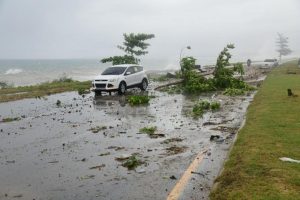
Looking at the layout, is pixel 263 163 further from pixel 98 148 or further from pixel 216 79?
pixel 216 79

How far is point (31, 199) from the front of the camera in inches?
285

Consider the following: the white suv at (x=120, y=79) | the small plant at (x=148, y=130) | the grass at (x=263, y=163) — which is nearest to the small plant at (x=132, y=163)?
the grass at (x=263, y=163)

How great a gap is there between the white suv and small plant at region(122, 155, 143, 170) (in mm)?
17414

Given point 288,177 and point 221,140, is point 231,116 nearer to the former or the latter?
point 221,140

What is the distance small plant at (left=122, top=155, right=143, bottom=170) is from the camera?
929 cm

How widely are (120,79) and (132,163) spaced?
1832 cm

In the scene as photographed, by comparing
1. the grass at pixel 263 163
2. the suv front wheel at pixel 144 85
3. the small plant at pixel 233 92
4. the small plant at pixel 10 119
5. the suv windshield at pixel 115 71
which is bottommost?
the grass at pixel 263 163

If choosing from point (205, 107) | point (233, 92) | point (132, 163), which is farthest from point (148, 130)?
point (233, 92)

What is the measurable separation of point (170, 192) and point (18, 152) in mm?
5296

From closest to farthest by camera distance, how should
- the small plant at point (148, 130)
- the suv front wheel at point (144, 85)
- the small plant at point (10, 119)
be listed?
the small plant at point (148, 130)
the small plant at point (10, 119)
the suv front wheel at point (144, 85)

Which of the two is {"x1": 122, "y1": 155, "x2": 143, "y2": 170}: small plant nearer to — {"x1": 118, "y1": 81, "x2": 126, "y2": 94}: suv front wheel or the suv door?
{"x1": 118, "y1": 81, "x2": 126, "y2": 94}: suv front wheel

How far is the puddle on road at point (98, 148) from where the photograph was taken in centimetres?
783

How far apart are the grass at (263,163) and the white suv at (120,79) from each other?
1391 centimetres

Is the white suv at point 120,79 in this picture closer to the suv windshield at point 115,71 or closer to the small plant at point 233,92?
the suv windshield at point 115,71
